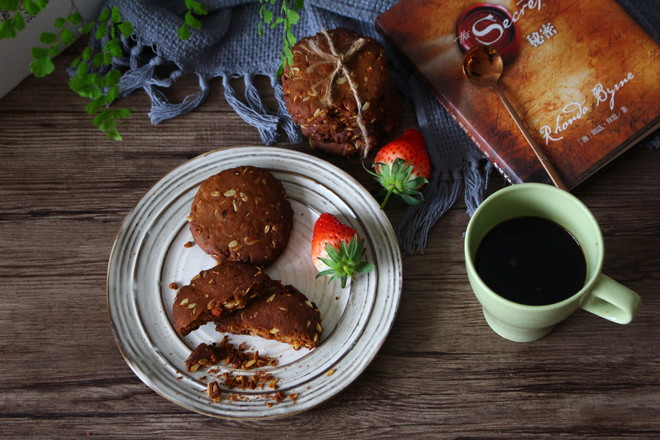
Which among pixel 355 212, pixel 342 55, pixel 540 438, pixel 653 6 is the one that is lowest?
pixel 540 438

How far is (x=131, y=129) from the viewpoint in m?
1.53

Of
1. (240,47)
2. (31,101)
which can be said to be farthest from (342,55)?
(31,101)

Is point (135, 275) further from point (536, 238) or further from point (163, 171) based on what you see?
point (536, 238)

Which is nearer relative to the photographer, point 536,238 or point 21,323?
point 536,238

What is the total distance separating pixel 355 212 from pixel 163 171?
447mm

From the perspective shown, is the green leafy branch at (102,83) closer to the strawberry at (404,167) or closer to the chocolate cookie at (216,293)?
the chocolate cookie at (216,293)

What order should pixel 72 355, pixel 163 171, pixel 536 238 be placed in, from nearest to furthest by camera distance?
pixel 536 238 → pixel 72 355 → pixel 163 171

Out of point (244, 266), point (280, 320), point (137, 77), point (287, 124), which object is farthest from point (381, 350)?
point (137, 77)

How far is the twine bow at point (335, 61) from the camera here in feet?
4.49

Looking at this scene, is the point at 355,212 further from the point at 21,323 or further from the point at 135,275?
the point at 21,323

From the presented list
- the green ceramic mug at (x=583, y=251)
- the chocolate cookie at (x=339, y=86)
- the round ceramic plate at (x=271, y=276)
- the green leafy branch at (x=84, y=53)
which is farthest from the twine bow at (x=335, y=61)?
the green ceramic mug at (x=583, y=251)

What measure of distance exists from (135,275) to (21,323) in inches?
10.2

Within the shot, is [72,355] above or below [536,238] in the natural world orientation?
above

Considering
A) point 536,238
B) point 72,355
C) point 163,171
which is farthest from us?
point 163,171
